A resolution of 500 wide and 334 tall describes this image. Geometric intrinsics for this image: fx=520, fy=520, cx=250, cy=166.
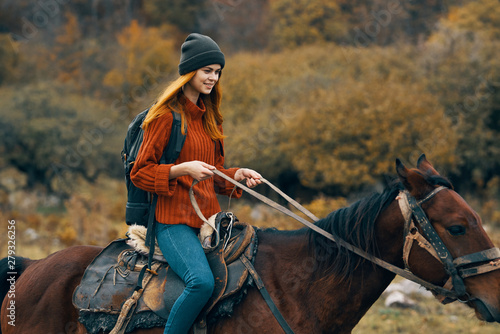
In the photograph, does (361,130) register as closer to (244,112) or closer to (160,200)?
(244,112)

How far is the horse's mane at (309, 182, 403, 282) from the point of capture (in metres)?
2.88

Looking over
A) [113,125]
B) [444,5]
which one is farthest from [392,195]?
[444,5]

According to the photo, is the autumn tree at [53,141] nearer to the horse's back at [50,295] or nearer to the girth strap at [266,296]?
the horse's back at [50,295]

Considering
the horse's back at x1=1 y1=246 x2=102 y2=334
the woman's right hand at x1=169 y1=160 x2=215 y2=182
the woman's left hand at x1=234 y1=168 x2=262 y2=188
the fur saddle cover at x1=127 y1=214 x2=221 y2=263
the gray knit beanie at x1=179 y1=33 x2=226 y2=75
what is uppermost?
the gray knit beanie at x1=179 y1=33 x2=226 y2=75

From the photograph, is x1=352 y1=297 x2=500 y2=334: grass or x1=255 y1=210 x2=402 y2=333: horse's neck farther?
x1=352 y1=297 x2=500 y2=334: grass

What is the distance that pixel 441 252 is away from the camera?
2674mm

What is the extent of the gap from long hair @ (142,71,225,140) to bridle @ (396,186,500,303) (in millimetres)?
1266

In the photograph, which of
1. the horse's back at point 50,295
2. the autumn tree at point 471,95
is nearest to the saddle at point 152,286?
the horse's back at point 50,295

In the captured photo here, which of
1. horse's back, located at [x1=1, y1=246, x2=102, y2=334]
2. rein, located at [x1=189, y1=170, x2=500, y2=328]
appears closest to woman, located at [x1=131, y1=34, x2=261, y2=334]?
horse's back, located at [x1=1, y1=246, x2=102, y2=334]

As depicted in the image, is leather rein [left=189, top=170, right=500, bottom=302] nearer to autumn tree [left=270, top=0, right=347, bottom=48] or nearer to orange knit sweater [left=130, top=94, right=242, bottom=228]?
orange knit sweater [left=130, top=94, right=242, bottom=228]

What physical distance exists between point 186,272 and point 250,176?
2.53ft

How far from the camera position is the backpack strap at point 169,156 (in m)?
3.10

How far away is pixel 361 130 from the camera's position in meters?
18.2

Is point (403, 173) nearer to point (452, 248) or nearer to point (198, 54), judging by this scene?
point (452, 248)
